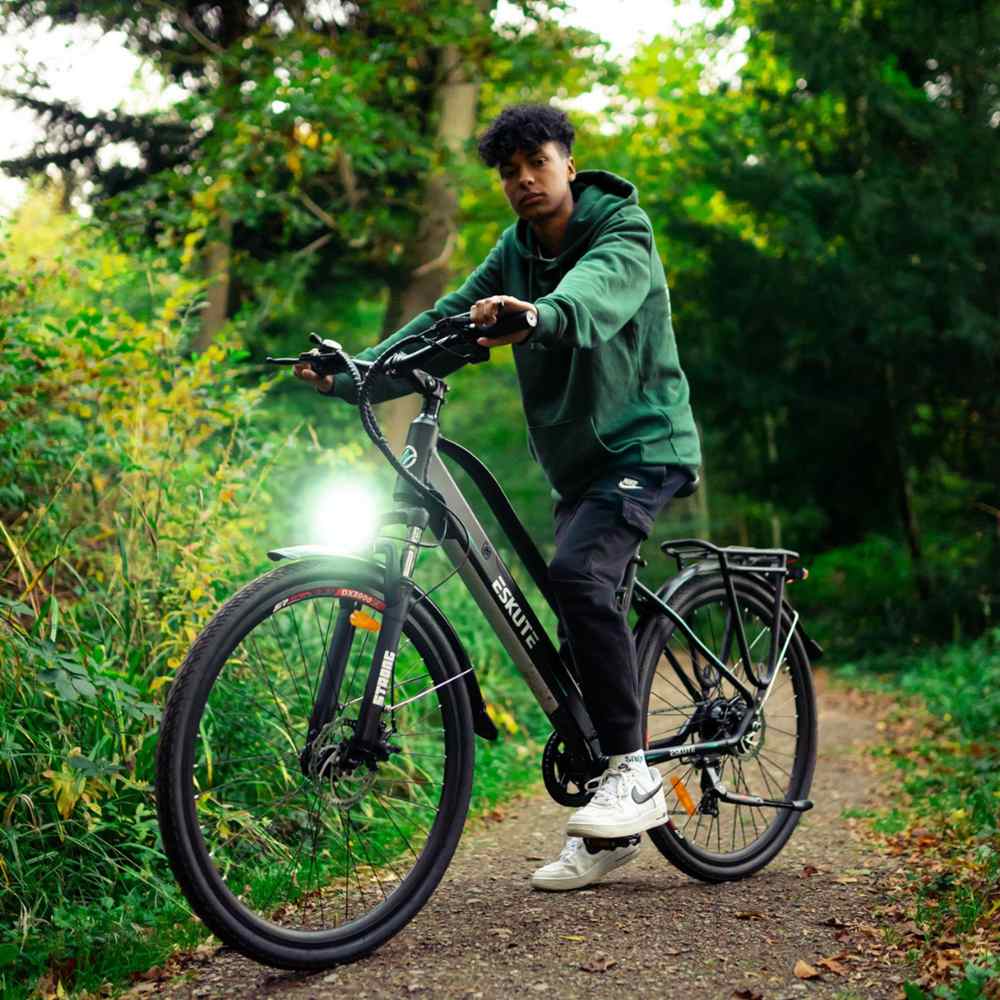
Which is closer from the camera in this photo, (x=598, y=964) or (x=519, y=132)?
(x=598, y=964)

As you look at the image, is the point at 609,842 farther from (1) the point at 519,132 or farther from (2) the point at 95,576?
(2) the point at 95,576

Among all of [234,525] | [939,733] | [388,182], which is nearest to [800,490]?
[388,182]

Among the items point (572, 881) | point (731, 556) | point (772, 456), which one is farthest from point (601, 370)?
point (772, 456)

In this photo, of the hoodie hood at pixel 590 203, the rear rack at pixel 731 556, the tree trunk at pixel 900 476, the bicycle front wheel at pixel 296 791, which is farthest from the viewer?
the tree trunk at pixel 900 476

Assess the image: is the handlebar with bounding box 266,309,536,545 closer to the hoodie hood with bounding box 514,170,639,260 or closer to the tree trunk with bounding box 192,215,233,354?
the hoodie hood with bounding box 514,170,639,260

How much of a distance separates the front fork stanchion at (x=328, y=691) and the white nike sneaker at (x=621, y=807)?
2.57 ft

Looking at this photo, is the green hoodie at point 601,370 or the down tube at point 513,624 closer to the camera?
the down tube at point 513,624

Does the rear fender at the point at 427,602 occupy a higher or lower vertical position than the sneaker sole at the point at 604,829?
higher

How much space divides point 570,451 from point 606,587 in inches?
16.2

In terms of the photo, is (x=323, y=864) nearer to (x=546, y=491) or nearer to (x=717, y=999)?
(x=717, y=999)

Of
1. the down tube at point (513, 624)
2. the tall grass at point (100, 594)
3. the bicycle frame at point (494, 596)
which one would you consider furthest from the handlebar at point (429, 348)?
the tall grass at point (100, 594)

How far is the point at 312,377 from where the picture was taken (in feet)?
10.3

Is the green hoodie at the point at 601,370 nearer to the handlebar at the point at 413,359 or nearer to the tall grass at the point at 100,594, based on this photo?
the handlebar at the point at 413,359

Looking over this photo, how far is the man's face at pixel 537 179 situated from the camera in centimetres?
324
